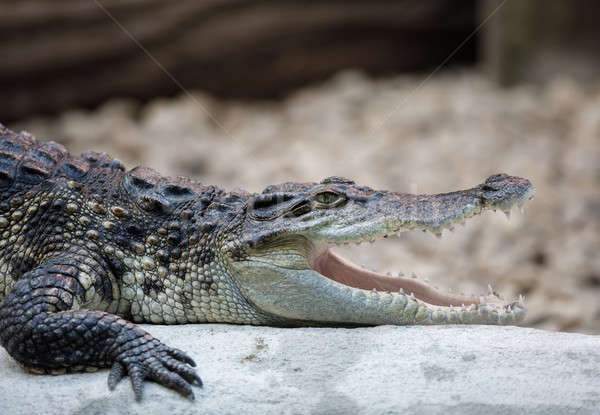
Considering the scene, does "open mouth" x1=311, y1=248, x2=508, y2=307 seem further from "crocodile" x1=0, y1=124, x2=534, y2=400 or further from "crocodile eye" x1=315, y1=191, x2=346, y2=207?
"crocodile eye" x1=315, y1=191, x2=346, y2=207

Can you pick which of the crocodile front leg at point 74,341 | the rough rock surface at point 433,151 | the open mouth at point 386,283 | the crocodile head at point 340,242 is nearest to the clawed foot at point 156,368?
the crocodile front leg at point 74,341

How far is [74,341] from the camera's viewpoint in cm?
287

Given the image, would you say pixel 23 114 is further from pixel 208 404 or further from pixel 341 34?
pixel 208 404

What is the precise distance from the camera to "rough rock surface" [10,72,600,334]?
5.73 m

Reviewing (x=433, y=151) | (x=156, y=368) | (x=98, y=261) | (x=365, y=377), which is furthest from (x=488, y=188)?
(x=433, y=151)

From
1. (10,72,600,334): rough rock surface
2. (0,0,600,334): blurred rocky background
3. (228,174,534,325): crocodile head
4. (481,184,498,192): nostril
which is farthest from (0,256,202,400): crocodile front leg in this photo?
(0,0,600,334): blurred rocky background

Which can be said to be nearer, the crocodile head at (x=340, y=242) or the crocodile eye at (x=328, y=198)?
the crocodile head at (x=340, y=242)

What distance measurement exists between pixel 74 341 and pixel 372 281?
1401 millimetres

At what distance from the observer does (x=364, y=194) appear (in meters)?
3.23

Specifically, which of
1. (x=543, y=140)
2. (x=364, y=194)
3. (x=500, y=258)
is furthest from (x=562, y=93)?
(x=364, y=194)

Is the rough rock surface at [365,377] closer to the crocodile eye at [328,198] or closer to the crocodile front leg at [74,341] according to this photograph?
the crocodile front leg at [74,341]

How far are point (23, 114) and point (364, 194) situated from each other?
6.87m

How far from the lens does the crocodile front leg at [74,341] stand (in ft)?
9.19

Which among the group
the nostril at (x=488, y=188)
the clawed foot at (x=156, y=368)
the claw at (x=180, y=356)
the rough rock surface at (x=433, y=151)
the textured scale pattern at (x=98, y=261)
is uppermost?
the rough rock surface at (x=433, y=151)
